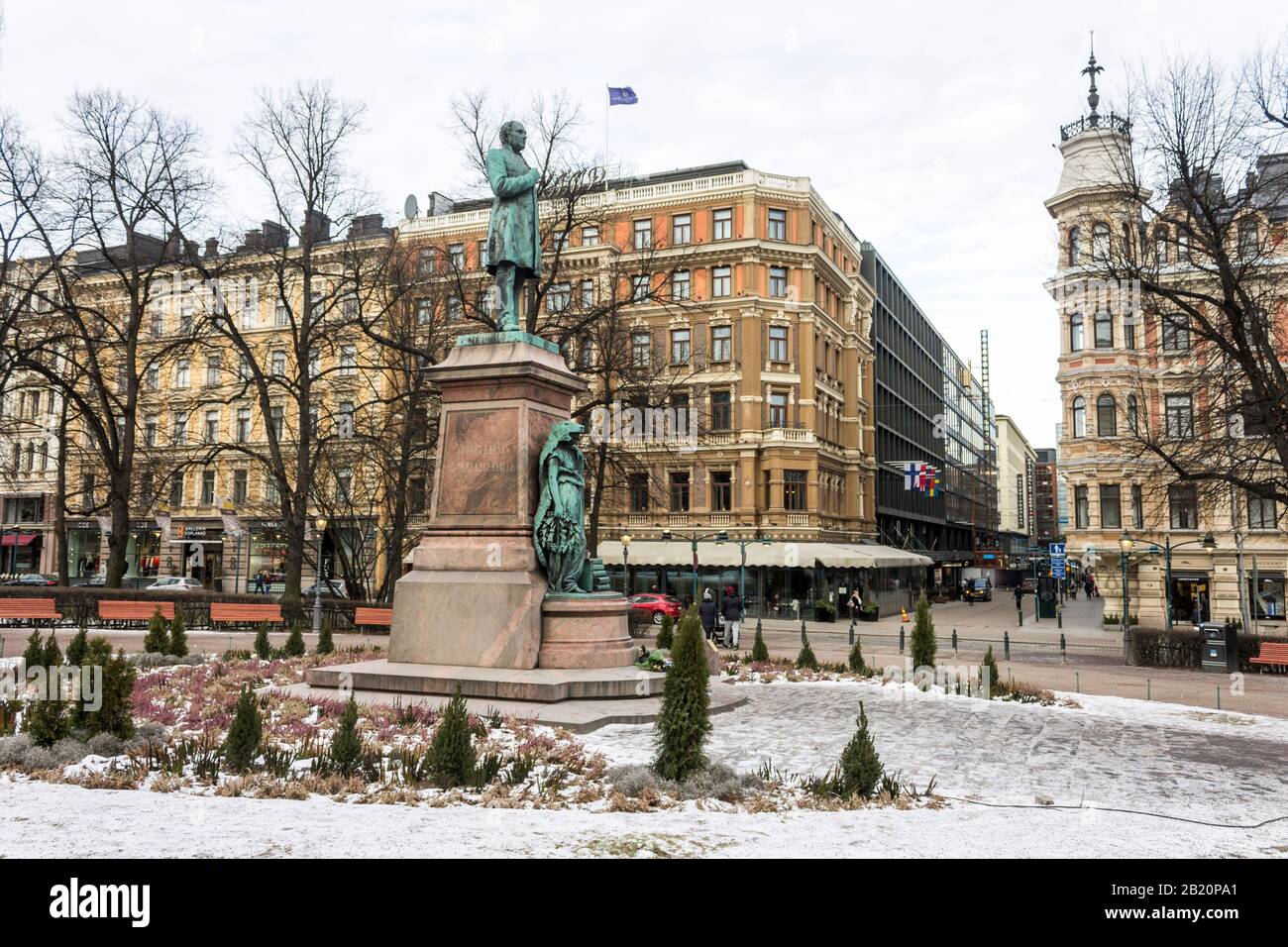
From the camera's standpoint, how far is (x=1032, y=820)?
7234mm

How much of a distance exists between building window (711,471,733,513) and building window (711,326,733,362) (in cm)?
572

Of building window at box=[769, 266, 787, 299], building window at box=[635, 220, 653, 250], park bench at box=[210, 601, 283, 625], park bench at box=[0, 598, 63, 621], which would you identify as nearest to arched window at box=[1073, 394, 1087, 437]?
building window at box=[769, 266, 787, 299]

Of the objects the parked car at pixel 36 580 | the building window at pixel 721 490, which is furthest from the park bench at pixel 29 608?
the building window at pixel 721 490

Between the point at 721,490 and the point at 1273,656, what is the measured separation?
28.0 metres

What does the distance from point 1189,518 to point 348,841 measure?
145ft

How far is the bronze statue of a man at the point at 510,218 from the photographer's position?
45.8ft

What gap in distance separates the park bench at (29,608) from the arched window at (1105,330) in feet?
139

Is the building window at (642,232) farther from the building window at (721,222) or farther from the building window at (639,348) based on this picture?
the building window at (639,348)

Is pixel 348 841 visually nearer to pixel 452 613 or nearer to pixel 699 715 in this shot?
pixel 699 715

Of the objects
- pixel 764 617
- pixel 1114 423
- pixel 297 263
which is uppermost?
pixel 297 263

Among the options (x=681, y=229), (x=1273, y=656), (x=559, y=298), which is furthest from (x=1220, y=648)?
(x=681, y=229)

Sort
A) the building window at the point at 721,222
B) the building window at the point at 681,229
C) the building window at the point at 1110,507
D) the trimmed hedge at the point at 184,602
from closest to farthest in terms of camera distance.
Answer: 1. the trimmed hedge at the point at 184,602
2. the building window at the point at 1110,507
3. the building window at the point at 721,222
4. the building window at the point at 681,229

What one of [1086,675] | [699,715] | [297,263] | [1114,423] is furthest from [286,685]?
[1114,423]

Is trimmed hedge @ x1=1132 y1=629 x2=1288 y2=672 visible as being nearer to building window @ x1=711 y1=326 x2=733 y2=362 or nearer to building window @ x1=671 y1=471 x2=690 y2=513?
building window @ x1=671 y1=471 x2=690 y2=513
